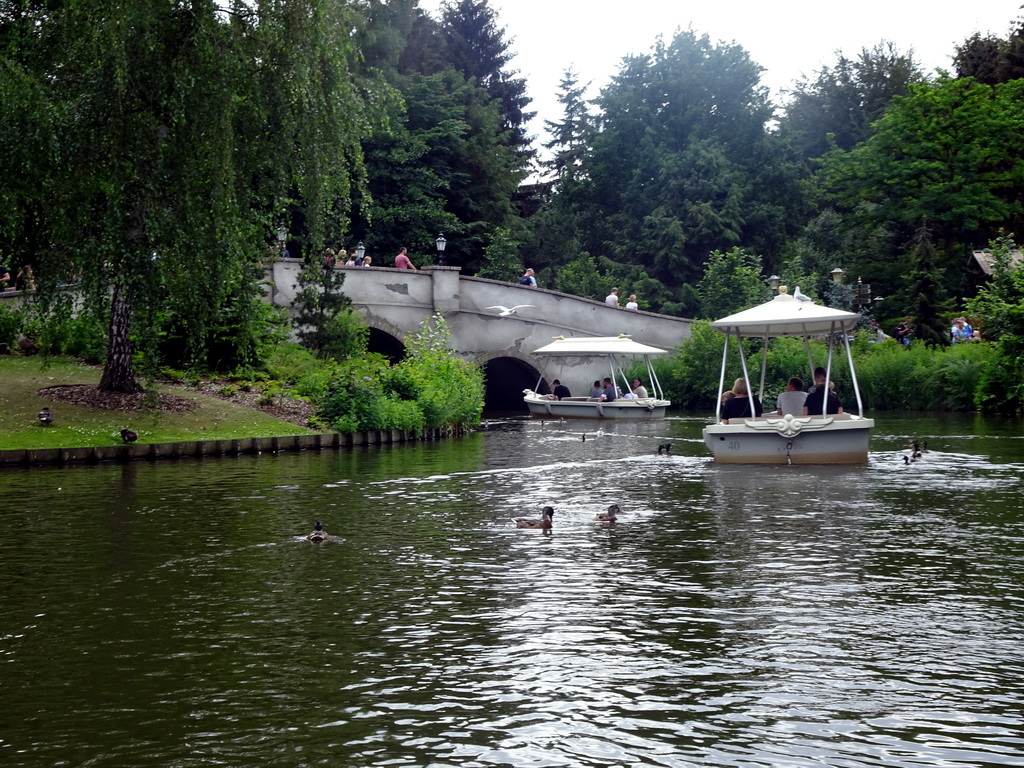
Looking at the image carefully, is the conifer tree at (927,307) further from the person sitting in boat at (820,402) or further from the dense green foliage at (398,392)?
the person sitting in boat at (820,402)

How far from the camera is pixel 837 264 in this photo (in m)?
58.1

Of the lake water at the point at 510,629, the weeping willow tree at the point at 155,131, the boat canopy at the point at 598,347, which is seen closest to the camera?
the lake water at the point at 510,629

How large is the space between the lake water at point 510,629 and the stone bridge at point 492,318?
26857mm

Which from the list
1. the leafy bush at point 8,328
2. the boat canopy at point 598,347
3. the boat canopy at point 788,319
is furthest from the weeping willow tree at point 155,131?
the boat canopy at point 598,347

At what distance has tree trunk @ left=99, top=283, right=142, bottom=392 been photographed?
25.5 m

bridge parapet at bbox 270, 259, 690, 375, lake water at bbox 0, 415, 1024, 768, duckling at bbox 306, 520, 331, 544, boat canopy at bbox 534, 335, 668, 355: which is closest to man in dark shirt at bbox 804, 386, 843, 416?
lake water at bbox 0, 415, 1024, 768

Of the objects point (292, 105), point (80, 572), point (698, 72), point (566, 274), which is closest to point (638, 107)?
point (698, 72)

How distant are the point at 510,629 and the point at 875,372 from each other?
35.8 m

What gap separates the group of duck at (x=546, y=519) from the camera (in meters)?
14.0

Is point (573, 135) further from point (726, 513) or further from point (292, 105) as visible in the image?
point (726, 513)

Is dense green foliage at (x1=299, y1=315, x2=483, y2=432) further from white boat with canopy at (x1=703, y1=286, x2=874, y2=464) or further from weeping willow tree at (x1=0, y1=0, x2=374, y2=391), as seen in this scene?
white boat with canopy at (x1=703, y1=286, x2=874, y2=464)

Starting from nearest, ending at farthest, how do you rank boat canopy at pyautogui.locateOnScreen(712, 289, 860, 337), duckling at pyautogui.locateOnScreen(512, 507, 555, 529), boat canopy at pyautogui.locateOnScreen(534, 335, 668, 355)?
duckling at pyautogui.locateOnScreen(512, 507, 555, 529)
boat canopy at pyautogui.locateOnScreen(712, 289, 860, 337)
boat canopy at pyautogui.locateOnScreen(534, 335, 668, 355)

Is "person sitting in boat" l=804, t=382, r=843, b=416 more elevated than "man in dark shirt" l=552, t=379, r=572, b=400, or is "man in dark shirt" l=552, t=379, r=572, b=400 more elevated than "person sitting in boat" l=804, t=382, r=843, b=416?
"man in dark shirt" l=552, t=379, r=572, b=400

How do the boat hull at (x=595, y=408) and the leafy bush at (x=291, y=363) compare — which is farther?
the boat hull at (x=595, y=408)
